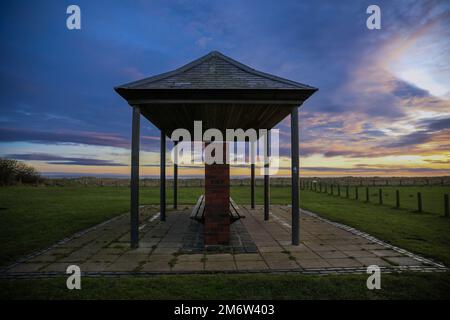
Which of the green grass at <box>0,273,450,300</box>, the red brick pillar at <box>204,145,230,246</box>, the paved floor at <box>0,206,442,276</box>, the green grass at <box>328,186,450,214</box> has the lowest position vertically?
the green grass at <box>328,186,450,214</box>

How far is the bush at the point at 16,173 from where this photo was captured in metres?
27.6

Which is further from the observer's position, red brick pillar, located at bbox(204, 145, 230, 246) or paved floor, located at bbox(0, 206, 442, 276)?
red brick pillar, located at bbox(204, 145, 230, 246)

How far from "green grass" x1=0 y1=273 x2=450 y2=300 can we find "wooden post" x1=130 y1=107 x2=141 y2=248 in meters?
1.83

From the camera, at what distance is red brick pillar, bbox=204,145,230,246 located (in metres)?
5.75

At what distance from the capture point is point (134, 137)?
588 centimetres

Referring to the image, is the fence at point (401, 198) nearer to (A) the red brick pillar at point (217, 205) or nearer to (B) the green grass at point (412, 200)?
(B) the green grass at point (412, 200)

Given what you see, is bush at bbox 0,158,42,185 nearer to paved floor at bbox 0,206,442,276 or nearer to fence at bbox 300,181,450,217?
paved floor at bbox 0,206,442,276

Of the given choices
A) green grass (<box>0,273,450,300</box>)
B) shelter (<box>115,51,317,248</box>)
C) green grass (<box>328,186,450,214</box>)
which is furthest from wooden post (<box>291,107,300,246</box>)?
green grass (<box>328,186,450,214</box>)

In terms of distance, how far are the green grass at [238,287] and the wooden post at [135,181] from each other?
183cm

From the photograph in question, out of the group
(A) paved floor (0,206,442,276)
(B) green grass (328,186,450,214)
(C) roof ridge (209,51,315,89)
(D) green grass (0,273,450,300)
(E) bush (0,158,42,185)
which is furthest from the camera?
(E) bush (0,158,42,185)

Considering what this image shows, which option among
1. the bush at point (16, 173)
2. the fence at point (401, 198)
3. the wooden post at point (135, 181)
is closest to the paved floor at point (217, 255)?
the wooden post at point (135, 181)
